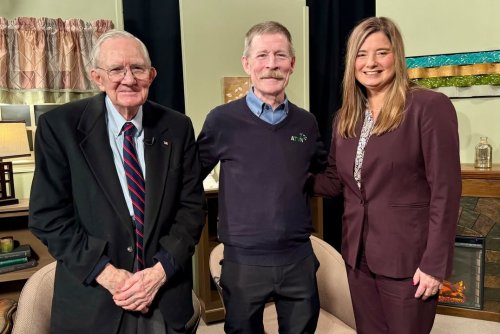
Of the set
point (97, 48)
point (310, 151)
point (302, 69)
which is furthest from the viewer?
point (302, 69)

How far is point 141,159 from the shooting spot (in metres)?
1.42

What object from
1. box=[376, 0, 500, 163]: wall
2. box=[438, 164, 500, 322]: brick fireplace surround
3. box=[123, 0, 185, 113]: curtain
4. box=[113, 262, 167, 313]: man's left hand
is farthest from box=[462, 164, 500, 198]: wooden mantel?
box=[113, 262, 167, 313]: man's left hand

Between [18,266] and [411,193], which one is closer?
[411,193]

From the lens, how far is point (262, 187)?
1551 mm

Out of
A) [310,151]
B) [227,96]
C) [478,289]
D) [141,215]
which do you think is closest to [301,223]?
[310,151]

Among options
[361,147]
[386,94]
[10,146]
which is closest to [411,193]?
[361,147]

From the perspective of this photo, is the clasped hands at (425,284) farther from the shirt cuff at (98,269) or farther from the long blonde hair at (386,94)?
the shirt cuff at (98,269)

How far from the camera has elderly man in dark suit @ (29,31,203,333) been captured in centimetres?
132

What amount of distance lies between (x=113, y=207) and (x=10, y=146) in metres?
1.78

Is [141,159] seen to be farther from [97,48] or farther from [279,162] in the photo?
[279,162]

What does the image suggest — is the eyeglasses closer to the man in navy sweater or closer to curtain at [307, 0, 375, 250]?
the man in navy sweater

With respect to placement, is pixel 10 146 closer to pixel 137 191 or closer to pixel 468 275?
pixel 137 191

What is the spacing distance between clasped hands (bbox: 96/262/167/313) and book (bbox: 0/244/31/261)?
1790 millimetres

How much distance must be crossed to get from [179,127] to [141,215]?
13.6 inches
